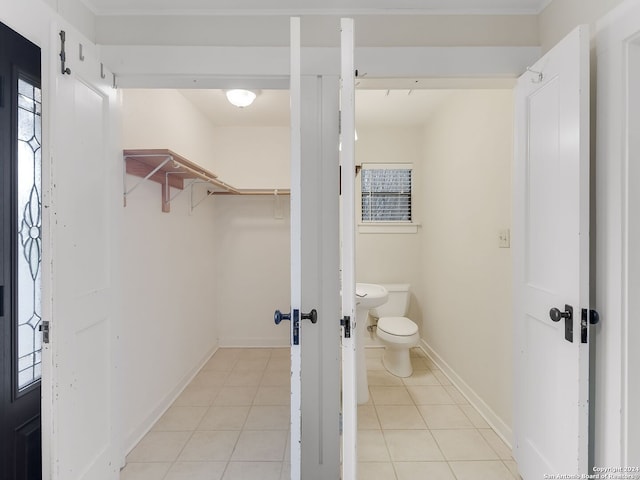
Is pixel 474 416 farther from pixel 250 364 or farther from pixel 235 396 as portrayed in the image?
pixel 250 364

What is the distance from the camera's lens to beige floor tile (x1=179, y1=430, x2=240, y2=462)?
1793mm

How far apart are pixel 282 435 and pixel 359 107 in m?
2.70

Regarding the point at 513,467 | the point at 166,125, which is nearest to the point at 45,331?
the point at 166,125

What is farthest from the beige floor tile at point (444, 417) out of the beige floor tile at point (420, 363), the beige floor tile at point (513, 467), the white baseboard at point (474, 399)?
the beige floor tile at point (420, 363)

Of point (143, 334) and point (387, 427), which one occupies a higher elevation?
point (143, 334)

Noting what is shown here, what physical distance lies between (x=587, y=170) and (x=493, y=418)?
168 cm

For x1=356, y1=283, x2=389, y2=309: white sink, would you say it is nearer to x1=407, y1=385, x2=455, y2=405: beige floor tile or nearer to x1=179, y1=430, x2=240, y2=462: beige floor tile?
x1=407, y1=385, x2=455, y2=405: beige floor tile

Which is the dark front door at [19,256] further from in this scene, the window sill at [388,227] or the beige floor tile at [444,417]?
the window sill at [388,227]

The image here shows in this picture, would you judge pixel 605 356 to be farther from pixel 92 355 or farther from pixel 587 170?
pixel 92 355

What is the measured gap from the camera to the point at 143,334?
2.06 m

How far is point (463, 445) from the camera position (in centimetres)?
190

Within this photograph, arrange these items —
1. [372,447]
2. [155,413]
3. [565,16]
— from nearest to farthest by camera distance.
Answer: [565,16] → [372,447] → [155,413]

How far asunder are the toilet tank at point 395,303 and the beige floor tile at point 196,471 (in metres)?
1.94

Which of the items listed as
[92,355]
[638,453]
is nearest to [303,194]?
[92,355]
